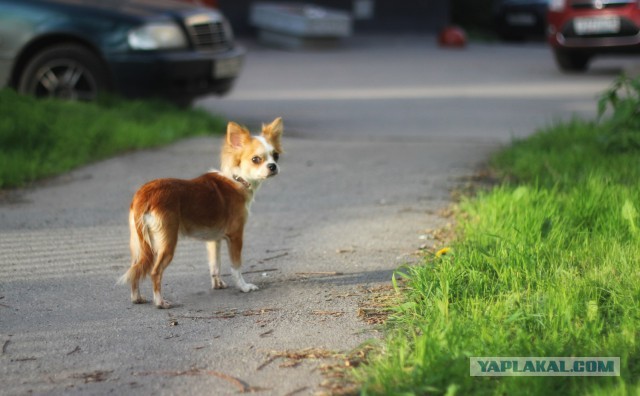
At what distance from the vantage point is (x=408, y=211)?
7555 millimetres

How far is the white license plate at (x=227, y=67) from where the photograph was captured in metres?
12.1

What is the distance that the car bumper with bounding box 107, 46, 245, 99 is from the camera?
11.4m

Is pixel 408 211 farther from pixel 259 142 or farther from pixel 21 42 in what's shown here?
pixel 21 42

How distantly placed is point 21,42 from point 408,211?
5502mm

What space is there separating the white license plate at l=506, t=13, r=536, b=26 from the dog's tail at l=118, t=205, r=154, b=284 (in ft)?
83.5

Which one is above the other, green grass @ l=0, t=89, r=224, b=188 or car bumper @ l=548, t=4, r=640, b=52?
car bumper @ l=548, t=4, r=640, b=52

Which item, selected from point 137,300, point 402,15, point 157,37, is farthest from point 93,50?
point 402,15

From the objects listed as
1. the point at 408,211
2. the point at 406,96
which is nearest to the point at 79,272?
the point at 408,211

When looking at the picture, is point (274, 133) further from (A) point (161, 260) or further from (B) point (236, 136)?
(A) point (161, 260)

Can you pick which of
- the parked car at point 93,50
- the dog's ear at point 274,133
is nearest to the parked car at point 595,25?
the parked car at point 93,50

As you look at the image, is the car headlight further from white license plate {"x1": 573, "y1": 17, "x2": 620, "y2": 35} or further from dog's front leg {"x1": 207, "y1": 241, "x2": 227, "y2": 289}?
white license plate {"x1": 573, "y1": 17, "x2": 620, "y2": 35}

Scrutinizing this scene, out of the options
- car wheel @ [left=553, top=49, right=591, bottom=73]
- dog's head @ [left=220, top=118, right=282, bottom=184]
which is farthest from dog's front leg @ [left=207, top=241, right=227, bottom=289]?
car wheel @ [left=553, top=49, right=591, bottom=73]

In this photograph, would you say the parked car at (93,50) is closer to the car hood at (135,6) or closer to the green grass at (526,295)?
the car hood at (135,6)

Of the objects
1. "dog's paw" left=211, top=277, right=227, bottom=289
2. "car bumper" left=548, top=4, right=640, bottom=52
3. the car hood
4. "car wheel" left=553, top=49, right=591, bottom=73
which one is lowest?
"car wheel" left=553, top=49, right=591, bottom=73
